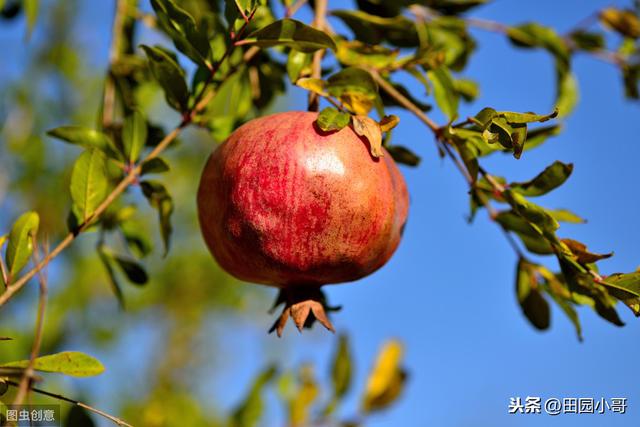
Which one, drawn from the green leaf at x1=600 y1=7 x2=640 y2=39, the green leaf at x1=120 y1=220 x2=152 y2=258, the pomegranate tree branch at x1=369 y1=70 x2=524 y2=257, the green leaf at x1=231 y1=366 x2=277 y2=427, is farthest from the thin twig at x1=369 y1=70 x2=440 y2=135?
the green leaf at x1=600 y1=7 x2=640 y2=39

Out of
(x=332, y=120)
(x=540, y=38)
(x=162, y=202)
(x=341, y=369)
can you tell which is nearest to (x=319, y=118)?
(x=332, y=120)

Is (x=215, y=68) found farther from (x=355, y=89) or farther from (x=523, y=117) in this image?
(x=523, y=117)

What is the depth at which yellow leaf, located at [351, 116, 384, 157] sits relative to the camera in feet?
3.48

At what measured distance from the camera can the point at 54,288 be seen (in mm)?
3969

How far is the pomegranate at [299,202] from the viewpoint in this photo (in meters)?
1.01

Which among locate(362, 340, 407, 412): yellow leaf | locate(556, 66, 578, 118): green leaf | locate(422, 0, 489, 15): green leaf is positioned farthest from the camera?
locate(556, 66, 578, 118): green leaf

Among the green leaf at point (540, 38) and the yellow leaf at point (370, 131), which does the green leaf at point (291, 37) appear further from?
the green leaf at point (540, 38)

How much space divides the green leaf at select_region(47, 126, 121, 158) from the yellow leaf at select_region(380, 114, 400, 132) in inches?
22.4

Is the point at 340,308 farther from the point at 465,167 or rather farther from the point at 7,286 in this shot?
the point at 7,286

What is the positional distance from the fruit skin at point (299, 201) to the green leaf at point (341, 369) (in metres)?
0.63

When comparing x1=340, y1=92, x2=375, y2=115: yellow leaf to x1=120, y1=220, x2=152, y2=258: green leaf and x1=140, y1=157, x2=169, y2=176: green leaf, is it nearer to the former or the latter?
x1=140, y1=157, x2=169, y2=176: green leaf

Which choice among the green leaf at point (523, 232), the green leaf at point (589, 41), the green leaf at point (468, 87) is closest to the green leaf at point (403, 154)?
the green leaf at point (523, 232)

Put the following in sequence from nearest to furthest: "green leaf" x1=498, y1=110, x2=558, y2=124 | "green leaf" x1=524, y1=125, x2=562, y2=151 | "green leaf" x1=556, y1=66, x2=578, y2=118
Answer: "green leaf" x1=498, y1=110, x2=558, y2=124, "green leaf" x1=524, y1=125, x2=562, y2=151, "green leaf" x1=556, y1=66, x2=578, y2=118

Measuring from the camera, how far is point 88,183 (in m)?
1.23
